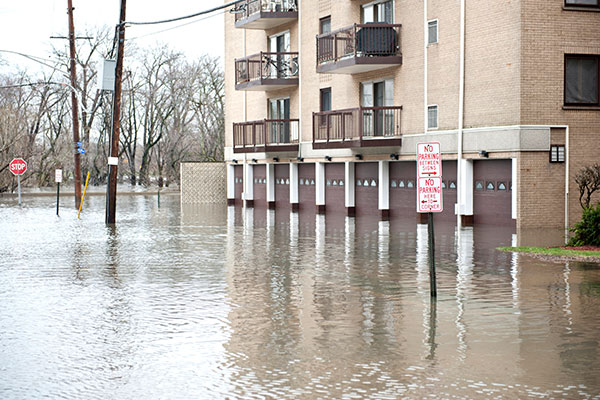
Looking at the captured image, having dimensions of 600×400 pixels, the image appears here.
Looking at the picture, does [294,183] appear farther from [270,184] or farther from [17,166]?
[17,166]

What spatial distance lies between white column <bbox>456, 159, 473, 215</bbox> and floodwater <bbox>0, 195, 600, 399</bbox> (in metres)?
8.17

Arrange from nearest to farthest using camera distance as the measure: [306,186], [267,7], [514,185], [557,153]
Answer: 1. [514,185]
2. [557,153]
3. [306,186]
4. [267,7]

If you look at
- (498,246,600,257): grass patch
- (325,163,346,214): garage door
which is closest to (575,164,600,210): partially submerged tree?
(498,246,600,257): grass patch

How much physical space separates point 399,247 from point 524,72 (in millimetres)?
9118

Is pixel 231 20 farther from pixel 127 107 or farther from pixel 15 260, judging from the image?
pixel 127 107

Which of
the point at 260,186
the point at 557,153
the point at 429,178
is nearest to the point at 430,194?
the point at 429,178

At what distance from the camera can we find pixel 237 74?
155 feet

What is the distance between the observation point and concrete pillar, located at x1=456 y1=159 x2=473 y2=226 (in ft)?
103

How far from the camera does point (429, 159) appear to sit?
1360 centimetres

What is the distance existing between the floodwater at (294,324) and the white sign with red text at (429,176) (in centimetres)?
144

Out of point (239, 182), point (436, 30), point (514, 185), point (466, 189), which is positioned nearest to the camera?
point (514, 185)

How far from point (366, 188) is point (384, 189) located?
1789mm

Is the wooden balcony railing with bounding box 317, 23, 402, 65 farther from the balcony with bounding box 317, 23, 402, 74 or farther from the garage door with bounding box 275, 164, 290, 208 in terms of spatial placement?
the garage door with bounding box 275, 164, 290, 208

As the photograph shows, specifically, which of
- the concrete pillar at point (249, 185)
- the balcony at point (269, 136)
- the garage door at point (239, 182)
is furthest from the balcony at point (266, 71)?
the garage door at point (239, 182)
